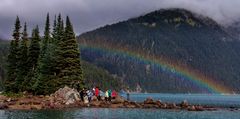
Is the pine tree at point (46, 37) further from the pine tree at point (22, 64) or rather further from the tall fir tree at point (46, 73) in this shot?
the pine tree at point (22, 64)

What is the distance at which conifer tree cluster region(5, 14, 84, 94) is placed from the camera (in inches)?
4247

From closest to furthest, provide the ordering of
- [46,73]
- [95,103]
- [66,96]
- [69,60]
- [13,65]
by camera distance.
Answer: [66,96], [95,103], [46,73], [69,60], [13,65]

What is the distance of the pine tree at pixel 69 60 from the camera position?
107m

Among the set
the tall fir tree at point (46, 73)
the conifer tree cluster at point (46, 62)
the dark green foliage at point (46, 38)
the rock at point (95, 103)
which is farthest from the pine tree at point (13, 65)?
the rock at point (95, 103)

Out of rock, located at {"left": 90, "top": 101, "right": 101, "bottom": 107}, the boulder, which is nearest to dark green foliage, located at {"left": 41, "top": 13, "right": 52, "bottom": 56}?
the boulder

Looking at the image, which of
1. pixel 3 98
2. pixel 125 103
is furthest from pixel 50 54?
pixel 125 103

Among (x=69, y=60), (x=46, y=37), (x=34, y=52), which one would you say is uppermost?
(x=46, y=37)

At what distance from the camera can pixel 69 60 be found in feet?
358

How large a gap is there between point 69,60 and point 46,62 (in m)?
5.42

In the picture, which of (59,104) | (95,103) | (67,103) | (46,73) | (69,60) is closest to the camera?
(59,104)

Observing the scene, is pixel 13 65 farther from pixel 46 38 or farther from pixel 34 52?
pixel 46 38

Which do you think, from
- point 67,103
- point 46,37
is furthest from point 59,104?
point 46,37

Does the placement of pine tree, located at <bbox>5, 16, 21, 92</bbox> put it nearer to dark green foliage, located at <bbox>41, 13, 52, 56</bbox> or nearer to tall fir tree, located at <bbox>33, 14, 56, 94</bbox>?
dark green foliage, located at <bbox>41, 13, 52, 56</bbox>

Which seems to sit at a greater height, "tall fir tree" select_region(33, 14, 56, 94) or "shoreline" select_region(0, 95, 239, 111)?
"tall fir tree" select_region(33, 14, 56, 94)
